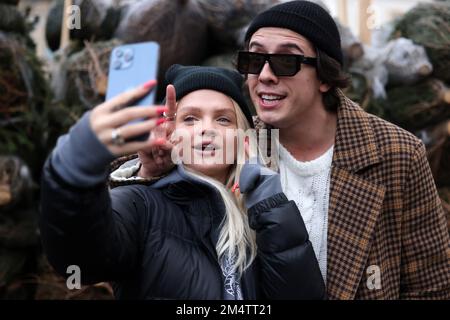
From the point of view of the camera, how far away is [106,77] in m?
4.52

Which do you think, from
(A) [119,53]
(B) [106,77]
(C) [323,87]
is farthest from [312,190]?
(B) [106,77]

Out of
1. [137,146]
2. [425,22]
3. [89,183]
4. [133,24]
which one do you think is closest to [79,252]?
Answer: [89,183]

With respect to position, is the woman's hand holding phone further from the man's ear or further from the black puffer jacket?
the man's ear

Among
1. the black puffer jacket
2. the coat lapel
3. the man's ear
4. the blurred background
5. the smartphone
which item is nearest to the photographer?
the smartphone

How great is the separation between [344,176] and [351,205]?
4.6 inches

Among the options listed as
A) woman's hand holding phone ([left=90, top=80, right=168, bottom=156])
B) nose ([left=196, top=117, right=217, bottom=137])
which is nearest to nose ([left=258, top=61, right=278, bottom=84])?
nose ([left=196, top=117, right=217, bottom=137])

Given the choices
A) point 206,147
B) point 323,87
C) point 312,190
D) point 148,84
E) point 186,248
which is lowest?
point 186,248

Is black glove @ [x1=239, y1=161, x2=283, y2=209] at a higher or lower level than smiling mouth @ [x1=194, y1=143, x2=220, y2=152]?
lower

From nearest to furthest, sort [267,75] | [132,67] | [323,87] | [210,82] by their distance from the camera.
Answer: [132,67], [210,82], [267,75], [323,87]

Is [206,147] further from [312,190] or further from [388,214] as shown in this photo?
[388,214]

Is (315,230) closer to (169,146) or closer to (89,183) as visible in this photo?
(169,146)

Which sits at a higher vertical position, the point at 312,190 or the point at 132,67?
the point at 132,67

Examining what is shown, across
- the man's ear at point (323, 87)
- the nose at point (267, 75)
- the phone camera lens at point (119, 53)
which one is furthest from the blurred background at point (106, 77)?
the phone camera lens at point (119, 53)

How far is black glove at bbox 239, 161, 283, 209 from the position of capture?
174 centimetres
